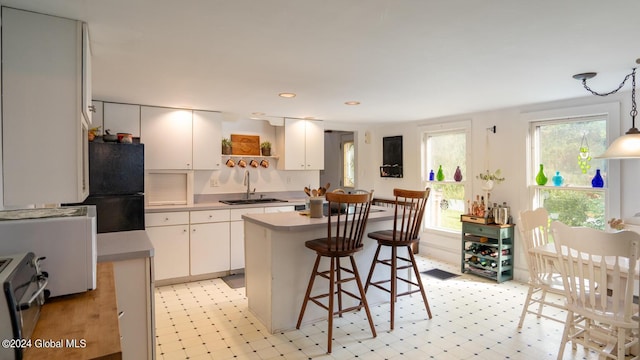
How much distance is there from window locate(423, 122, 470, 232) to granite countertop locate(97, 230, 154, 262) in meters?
4.09

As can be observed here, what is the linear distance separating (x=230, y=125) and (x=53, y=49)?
131 inches

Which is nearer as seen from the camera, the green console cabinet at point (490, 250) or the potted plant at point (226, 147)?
the green console cabinet at point (490, 250)

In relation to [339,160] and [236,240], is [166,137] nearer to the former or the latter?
[236,240]

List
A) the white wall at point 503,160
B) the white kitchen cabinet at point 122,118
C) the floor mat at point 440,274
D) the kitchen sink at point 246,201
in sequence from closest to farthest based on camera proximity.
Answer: the white wall at point 503,160, the white kitchen cabinet at point 122,118, the floor mat at point 440,274, the kitchen sink at point 246,201

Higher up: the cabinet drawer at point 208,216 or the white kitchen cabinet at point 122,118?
the white kitchen cabinet at point 122,118

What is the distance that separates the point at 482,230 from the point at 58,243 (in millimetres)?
4151

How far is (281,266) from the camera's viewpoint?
2.90 meters

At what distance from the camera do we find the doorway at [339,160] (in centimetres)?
675

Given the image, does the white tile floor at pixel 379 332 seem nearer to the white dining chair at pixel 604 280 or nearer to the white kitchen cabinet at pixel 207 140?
the white dining chair at pixel 604 280

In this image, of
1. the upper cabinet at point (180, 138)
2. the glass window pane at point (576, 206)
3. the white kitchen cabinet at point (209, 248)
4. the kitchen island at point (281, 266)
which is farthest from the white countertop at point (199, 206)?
the glass window pane at point (576, 206)

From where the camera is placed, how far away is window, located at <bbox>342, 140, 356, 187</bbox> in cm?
669

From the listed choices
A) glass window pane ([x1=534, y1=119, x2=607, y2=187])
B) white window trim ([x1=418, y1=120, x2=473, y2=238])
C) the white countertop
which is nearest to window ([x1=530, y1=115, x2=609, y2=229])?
glass window pane ([x1=534, y1=119, x2=607, y2=187])

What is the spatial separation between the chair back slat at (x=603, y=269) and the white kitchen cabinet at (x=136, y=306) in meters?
2.58

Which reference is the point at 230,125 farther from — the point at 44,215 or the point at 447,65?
the point at 44,215
